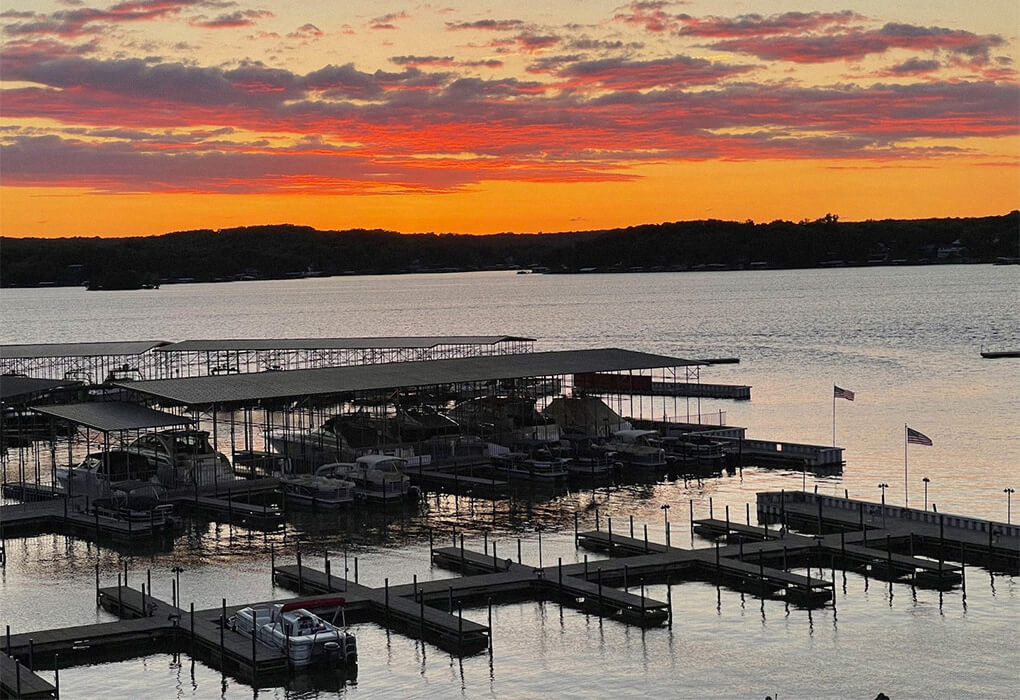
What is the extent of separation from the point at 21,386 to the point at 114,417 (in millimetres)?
27682

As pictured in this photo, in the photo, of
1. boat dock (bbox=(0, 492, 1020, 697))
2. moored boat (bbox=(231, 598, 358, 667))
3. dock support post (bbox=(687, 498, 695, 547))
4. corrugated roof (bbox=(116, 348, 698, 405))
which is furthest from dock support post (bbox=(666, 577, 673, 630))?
corrugated roof (bbox=(116, 348, 698, 405))

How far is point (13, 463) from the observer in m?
82.2

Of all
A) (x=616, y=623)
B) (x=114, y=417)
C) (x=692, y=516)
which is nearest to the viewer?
(x=616, y=623)

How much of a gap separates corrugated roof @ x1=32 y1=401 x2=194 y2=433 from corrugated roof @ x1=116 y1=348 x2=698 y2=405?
1.63m

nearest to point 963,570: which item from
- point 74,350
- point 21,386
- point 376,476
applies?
point 376,476

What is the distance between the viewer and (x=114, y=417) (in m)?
64.7

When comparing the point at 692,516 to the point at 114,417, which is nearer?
the point at 692,516

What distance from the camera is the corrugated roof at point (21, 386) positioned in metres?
86.1

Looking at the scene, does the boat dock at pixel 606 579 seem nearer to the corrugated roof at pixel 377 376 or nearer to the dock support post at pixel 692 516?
the dock support post at pixel 692 516

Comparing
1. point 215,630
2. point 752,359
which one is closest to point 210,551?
point 215,630

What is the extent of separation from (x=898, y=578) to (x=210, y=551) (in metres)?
27.3

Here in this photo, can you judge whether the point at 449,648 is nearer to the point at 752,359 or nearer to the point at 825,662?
the point at 825,662

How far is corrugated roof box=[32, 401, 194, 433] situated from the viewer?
62.8 m

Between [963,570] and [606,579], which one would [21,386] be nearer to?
[606,579]
